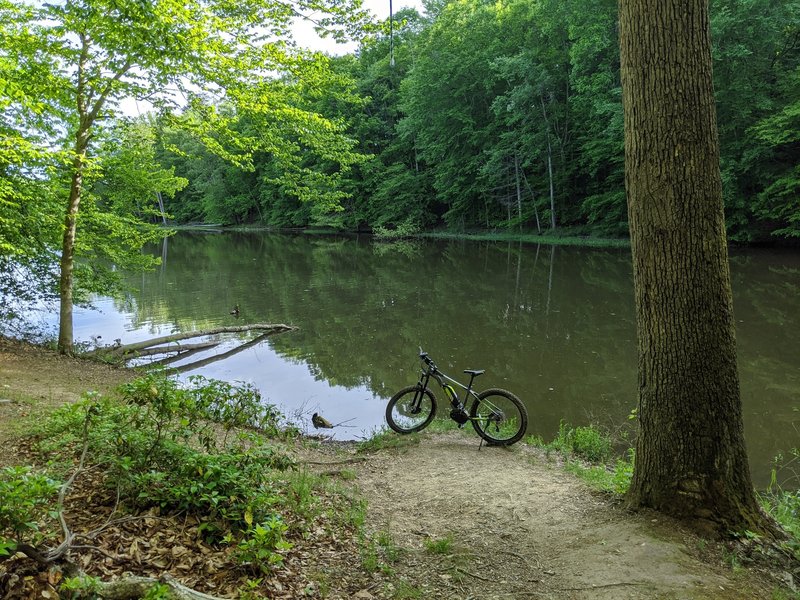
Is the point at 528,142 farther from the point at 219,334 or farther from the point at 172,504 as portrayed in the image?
the point at 172,504

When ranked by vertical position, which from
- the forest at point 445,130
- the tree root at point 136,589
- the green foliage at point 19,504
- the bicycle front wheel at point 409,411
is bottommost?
the bicycle front wheel at point 409,411

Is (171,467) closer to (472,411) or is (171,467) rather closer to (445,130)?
(472,411)

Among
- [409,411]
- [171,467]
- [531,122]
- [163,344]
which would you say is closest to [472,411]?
[409,411]

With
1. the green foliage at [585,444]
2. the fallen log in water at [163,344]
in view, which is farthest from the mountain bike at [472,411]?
the fallen log in water at [163,344]

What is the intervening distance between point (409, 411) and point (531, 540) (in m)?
3.88

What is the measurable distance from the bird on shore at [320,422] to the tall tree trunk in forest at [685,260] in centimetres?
574

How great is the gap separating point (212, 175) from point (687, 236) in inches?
2600

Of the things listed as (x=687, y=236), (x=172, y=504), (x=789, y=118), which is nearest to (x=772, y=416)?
(x=687, y=236)

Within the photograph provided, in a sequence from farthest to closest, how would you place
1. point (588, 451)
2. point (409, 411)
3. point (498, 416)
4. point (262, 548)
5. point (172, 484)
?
1. point (409, 411)
2. point (498, 416)
3. point (588, 451)
4. point (172, 484)
5. point (262, 548)

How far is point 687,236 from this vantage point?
330 cm

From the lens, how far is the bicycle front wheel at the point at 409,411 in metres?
7.45

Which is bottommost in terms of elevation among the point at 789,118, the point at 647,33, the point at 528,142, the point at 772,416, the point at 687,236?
the point at 772,416

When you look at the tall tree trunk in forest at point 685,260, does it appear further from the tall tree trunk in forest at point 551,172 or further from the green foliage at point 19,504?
the tall tree trunk in forest at point 551,172

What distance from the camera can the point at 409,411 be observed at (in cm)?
754
